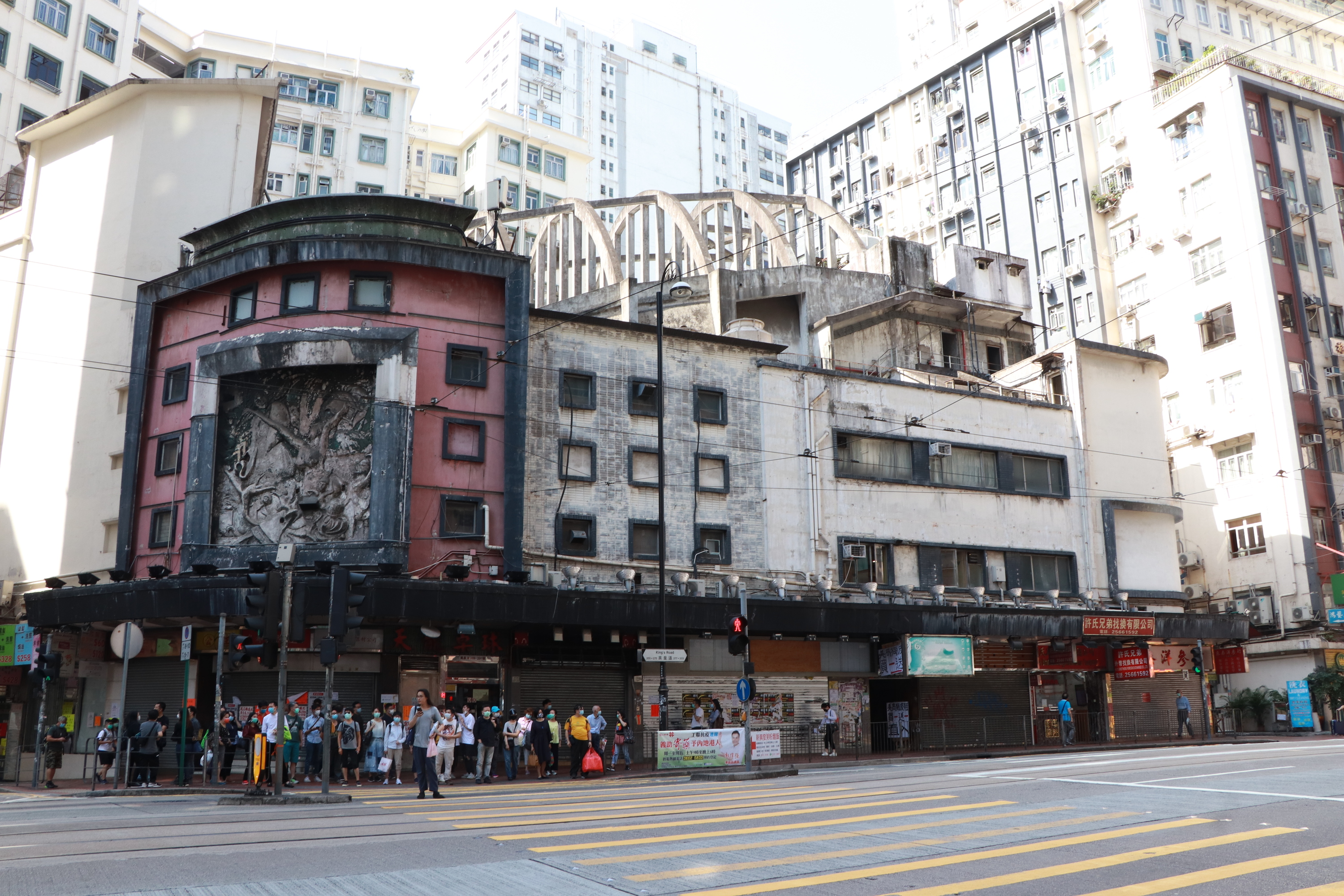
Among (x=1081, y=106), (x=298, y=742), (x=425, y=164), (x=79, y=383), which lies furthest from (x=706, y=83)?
(x=298, y=742)

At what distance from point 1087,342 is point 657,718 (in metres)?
21.7

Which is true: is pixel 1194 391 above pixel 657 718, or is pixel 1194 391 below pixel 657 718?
above

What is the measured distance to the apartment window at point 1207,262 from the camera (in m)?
47.2

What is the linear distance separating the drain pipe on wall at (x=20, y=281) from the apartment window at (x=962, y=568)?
108ft

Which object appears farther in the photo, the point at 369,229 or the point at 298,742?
the point at 369,229

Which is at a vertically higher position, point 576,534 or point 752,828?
point 576,534

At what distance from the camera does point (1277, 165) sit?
47.1 m

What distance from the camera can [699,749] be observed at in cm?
2503

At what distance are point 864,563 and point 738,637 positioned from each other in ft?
46.1

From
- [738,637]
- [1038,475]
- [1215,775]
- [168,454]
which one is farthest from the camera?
[1038,475]

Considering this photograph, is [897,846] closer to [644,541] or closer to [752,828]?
[752,828]

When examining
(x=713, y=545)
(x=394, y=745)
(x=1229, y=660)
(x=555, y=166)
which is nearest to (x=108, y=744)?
(x=394, y=745)

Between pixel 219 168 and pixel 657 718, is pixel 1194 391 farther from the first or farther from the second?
pixel 219 168

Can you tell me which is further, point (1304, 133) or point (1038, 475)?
point (1304, 133)
